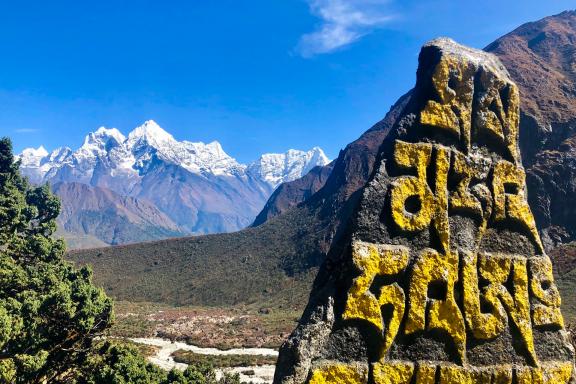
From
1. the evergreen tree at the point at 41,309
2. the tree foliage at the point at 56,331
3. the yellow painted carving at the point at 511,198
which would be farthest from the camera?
the tree foliage at the point at 56,331

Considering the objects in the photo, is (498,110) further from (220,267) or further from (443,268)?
(220,267)

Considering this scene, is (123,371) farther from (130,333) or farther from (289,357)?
(130,333)

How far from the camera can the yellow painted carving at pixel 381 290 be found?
7.97 m

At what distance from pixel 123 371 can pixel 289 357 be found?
1395cm

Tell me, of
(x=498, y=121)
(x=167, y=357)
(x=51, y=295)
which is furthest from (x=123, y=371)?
(x=167, y=357)

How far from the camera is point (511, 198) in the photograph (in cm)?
900

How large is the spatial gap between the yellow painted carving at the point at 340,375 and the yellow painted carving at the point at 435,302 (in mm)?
1092

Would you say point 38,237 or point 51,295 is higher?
point 38,237

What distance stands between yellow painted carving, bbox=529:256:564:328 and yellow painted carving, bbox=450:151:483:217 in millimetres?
1486

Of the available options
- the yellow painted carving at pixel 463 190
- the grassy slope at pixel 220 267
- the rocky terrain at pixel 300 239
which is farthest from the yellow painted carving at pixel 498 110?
the grassy slope at pixel 220 267

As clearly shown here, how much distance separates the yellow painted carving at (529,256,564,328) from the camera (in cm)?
859

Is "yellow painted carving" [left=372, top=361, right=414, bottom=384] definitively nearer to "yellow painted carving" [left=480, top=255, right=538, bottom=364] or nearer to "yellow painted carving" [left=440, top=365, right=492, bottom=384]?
"yellow painted carving" [left=440, top=365, right=492, bottom=384]

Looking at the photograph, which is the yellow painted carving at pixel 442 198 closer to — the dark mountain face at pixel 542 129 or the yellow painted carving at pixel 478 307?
the yellow painted carving at pixel 478 307

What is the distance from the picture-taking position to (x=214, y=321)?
69750 mm
